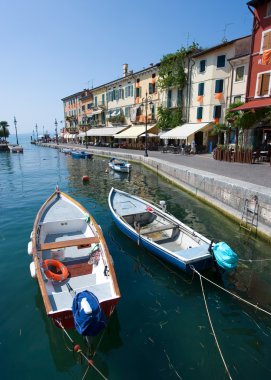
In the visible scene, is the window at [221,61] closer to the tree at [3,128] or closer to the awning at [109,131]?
the awning at [109,131]

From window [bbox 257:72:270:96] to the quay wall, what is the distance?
969 centimetres

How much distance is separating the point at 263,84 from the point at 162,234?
18032 millimetres

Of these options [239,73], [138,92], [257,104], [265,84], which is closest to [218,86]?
[239,73]

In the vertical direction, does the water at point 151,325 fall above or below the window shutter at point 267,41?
below

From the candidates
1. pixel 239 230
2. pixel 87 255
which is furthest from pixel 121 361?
pixel 239 230

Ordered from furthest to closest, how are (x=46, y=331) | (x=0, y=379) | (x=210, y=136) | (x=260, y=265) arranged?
1. (x=210, y=136)
2. (x=260, y=265)
3. (x=46, y=331)
4. (x=0, y=379)

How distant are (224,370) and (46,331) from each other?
13.6ft

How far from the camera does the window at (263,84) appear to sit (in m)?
21.0

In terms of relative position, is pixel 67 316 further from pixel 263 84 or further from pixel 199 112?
Answer: pixel 199 112

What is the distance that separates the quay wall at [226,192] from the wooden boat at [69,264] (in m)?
7.11

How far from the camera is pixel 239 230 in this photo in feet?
38.7

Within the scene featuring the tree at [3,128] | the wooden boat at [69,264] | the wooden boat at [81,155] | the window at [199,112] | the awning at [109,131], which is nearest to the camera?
the wooden boat at [69,264]

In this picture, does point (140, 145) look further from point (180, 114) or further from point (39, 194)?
point (39, 194)

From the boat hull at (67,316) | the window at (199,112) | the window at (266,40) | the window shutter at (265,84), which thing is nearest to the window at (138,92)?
the window at (199,112)
